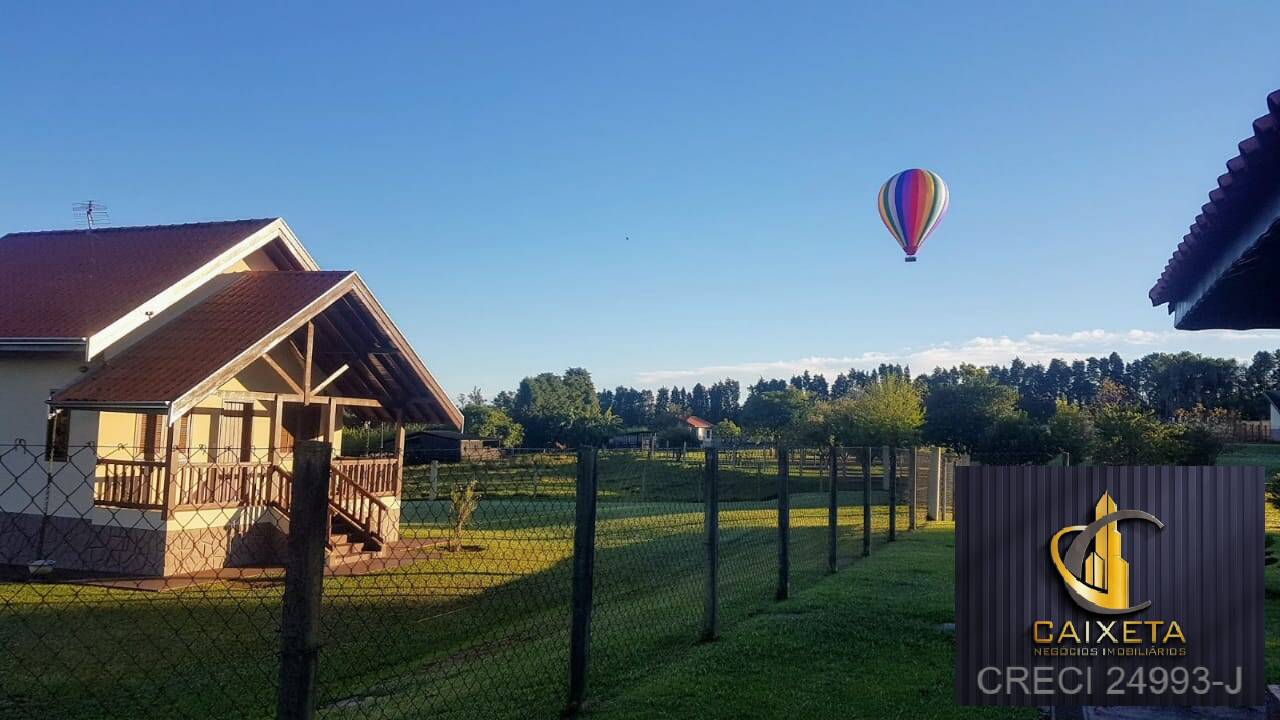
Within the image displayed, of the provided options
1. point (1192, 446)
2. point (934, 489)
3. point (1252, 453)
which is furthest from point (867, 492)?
point (1252, 453)

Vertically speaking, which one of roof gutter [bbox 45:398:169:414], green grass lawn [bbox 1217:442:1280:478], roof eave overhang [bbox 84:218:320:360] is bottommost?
green grass lawn [bbox 1217:442:1280:478]

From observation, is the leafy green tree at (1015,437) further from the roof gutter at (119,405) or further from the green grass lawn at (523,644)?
the roof gutter at (119,405)

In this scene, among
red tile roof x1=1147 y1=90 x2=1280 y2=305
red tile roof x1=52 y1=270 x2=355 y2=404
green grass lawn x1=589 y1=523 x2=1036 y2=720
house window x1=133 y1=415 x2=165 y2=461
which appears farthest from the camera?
house window x1=133 y1=415 x2=165 y2=461

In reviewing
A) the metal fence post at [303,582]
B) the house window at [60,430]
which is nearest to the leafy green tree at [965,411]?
the house window at [60,430]

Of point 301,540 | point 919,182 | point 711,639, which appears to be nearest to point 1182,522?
point 301,540

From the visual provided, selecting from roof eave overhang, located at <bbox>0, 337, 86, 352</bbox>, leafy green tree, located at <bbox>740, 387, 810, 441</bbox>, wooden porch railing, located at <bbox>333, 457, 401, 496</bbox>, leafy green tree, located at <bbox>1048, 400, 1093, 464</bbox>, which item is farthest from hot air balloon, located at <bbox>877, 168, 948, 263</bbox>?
leafy green tree, located at <bbox>740, 387, 810, 441</bbox>

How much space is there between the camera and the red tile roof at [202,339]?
45.5 ft

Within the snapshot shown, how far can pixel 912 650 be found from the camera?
7.62 meters

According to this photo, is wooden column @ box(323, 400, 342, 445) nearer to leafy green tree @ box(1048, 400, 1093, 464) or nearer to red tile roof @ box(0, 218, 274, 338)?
red tile roof @ box(0, 218, 274, 338)

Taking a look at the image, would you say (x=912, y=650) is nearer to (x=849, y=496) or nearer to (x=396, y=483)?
(x=396, y=483)

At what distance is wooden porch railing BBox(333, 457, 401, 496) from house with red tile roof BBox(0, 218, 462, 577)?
0.12 feet

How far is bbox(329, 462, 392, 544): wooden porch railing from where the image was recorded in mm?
16266

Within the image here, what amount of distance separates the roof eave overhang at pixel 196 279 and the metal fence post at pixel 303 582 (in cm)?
1257

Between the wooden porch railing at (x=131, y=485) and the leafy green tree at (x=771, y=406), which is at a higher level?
the leafy green tree at (x=771, y=406)
